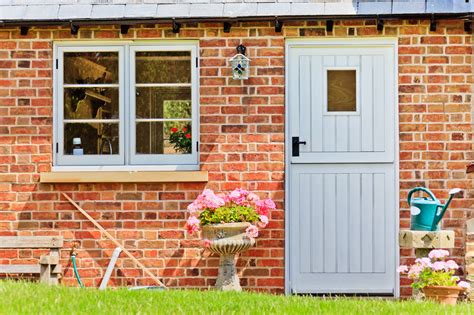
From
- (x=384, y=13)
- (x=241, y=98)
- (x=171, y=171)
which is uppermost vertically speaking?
(x=384, y=13)

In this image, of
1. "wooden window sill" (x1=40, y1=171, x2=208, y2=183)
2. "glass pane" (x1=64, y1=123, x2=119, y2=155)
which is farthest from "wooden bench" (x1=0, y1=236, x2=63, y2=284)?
"glass pane" (x1=64, y1=123, x2=119, y2=155)

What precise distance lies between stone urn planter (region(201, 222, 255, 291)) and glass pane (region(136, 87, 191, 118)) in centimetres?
137

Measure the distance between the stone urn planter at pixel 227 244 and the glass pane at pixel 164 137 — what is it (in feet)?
3.47

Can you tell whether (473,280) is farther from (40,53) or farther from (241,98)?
(40,53)

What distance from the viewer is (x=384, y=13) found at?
38.0 feet

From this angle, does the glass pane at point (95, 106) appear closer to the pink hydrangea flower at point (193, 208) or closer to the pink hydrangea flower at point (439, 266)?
the pink hydrangea flower at point (193, 208)

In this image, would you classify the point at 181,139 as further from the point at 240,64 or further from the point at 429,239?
the point at 429,239

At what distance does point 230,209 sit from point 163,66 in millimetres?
1753

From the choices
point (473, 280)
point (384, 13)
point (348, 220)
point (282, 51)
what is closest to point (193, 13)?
point (282, 51)

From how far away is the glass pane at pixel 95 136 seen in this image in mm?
11906

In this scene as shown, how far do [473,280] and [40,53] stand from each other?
16.4 feet

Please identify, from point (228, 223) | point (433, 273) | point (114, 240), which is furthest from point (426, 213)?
point (114, 240)

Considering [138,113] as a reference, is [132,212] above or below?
below

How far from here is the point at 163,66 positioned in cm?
1192
